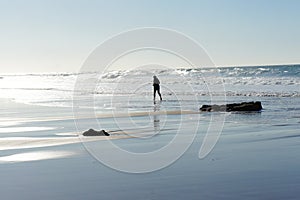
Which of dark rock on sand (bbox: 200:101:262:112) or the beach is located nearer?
the beach

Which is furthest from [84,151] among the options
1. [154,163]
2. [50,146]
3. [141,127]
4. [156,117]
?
[156,117]

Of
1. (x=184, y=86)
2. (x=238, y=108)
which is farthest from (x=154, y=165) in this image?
(x=184, y=86)

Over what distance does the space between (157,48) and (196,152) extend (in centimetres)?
309

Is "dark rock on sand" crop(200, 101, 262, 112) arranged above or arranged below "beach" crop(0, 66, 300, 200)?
above

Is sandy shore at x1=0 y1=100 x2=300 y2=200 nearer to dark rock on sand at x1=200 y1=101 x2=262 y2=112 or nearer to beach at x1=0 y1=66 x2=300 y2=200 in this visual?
beach at x1=0 y1=66 x2=300 y2=200

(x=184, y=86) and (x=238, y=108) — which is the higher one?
(x=184, y=86)

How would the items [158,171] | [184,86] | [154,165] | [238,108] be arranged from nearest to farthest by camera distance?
1. [158,171]
2. [154,165]
3. [238,108]
4. [184,86]

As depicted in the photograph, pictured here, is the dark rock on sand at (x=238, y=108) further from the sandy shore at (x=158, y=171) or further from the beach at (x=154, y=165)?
the sandy shore at (x=158, y=171)

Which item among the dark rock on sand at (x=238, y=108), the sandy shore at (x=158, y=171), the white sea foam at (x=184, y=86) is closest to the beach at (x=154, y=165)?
the sandy shore at (x=158, y=171)

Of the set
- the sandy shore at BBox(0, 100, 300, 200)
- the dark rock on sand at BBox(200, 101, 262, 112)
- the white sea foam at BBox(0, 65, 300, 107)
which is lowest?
the sandy shore at BBox(0, 100, 300, 200)

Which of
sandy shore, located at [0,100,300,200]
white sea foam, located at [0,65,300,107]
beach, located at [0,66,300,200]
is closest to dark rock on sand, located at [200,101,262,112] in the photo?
beach, located at [0,66,300,200]

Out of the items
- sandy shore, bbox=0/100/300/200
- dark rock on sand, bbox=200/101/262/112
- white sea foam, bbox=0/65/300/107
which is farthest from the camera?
white sea foam, bbox=0/65/300/107

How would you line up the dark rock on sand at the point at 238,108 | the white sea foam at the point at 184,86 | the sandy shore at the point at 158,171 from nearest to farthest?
the sandy shore at the point at 158,171 < the dark rock on sand at the point at 238,108 < the white sea foam at the point at 184,86

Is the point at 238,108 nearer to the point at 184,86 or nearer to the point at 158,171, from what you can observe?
the point at 158,171
